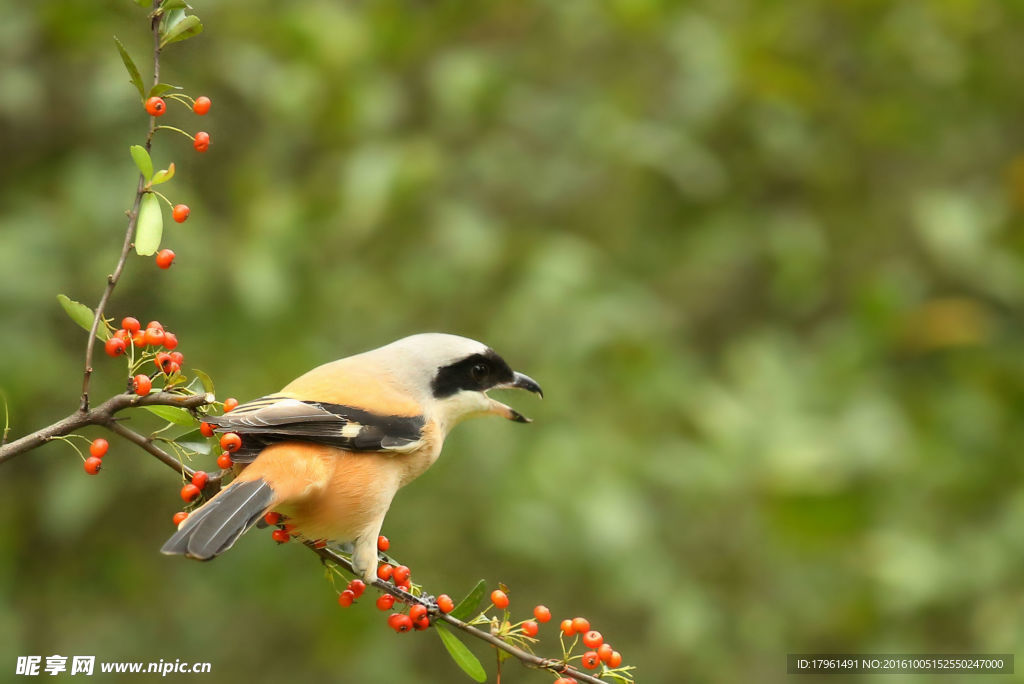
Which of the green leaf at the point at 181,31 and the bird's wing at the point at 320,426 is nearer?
the green leaf at the point at 181,31

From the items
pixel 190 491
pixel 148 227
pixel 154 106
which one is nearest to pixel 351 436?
pixel 190 491

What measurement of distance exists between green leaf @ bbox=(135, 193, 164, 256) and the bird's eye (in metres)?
1.09

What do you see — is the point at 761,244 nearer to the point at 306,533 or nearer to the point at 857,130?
the point at 857,130

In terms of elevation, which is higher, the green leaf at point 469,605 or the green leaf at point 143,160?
the green leaf at point 143,160

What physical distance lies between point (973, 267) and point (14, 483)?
441 centimetres

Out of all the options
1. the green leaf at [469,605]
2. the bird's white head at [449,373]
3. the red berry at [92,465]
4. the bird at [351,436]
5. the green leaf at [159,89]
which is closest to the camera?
the green leaf at [159,89]

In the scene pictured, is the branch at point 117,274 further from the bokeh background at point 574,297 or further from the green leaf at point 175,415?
the bokeh background at point 574,297

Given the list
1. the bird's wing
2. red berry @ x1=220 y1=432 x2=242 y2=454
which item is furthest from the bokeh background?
red berry @ x1=220 y1=432 x2=242 y2=454

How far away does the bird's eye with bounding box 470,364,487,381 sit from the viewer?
263cm

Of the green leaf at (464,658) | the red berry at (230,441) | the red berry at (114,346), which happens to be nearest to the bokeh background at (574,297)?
the green leaf at (464,658)

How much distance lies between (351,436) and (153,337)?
0.59 m

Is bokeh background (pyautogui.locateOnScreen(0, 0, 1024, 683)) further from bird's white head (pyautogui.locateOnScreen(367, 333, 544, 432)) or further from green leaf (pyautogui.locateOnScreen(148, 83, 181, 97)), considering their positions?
green leaf (pyautogui.locateOnScreen(148, 83, 181, 97))

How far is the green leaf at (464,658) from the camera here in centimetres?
182

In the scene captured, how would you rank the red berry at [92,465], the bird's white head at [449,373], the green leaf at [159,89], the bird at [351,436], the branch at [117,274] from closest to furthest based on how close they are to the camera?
the branch at [117,274]
the green leaf at [159,89]
the red berry at [92,465]
the bird at [351,436]
the bird's white head at [449,373]
